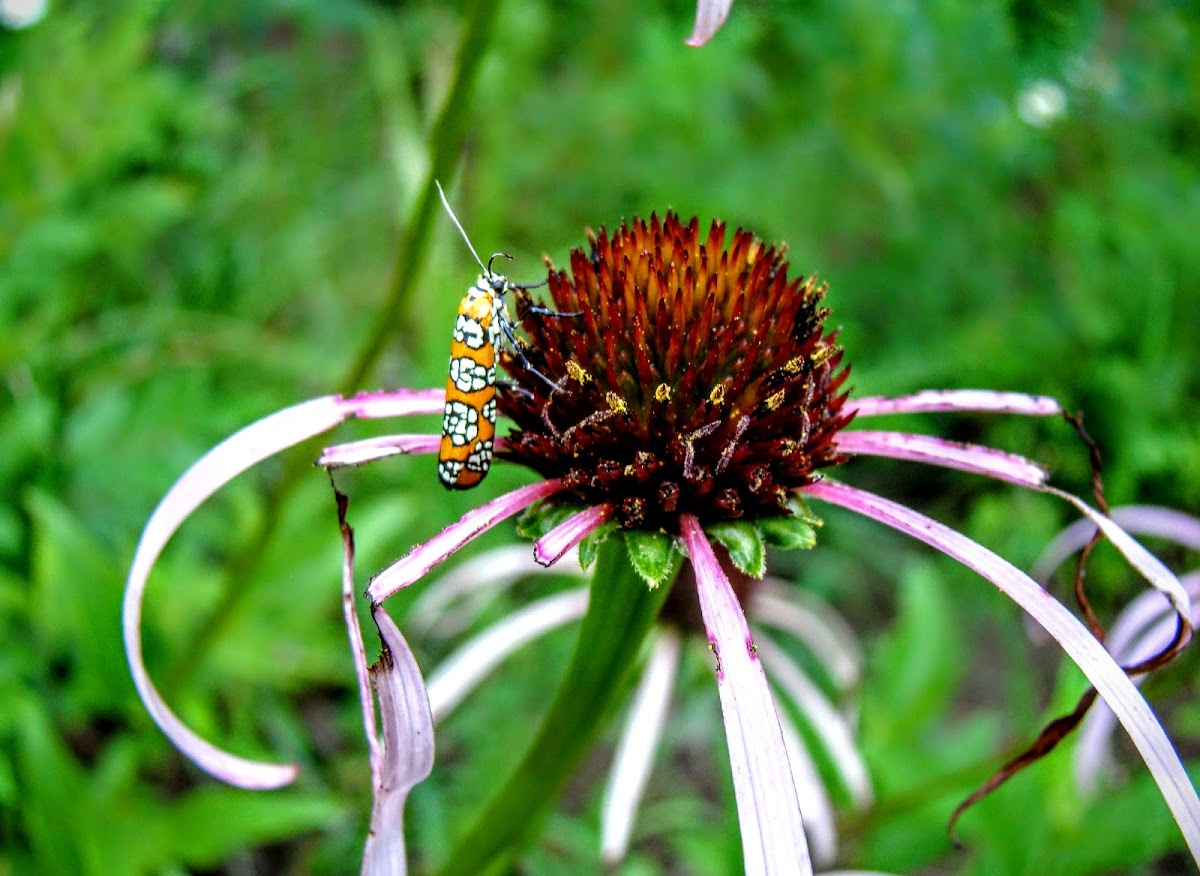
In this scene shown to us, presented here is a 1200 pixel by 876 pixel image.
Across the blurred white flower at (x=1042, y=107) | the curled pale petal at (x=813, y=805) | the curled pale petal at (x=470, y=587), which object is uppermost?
the blurred white flower at (x=1042, y=107)

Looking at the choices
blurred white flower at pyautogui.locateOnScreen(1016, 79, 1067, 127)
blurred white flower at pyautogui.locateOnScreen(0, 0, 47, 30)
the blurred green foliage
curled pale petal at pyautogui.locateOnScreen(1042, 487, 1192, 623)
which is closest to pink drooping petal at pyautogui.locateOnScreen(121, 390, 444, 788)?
the blurred green foliage

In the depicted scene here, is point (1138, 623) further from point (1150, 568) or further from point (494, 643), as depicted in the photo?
point (494, 643)

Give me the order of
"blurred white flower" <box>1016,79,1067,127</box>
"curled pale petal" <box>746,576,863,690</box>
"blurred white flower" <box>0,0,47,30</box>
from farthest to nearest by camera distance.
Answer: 1. "blurred white flower" <box>0,0,47,30</box>
2. "blurred white flower" <box>1016,79,1067,127</box>
3. "curled pale petal" <box>746,576,863,690</box>

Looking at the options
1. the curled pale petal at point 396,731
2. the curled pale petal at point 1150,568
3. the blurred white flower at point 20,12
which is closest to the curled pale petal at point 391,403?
the curled pale petal at point 396,731

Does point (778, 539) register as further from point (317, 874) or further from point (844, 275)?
point (844, 275)

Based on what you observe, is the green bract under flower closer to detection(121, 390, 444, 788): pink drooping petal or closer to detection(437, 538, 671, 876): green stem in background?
detection(437, 538, 671, 876): green stem in background

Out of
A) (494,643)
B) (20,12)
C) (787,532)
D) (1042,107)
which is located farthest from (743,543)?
(20,12)

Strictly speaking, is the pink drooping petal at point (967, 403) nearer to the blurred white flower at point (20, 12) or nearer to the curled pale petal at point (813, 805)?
the curled pale petal at point (813, 805)
